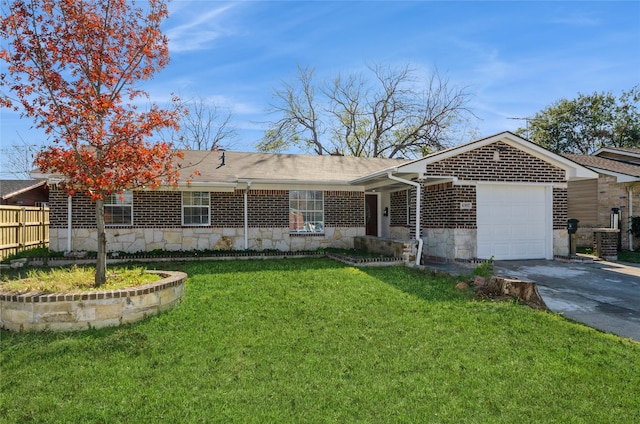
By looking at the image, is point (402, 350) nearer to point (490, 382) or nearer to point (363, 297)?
point (490, 382)

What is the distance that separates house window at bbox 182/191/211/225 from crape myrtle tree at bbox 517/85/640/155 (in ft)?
92.7

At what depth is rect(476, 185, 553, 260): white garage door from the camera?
456 inches

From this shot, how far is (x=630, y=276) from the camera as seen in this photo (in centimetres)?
945

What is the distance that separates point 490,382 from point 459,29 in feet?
32.1

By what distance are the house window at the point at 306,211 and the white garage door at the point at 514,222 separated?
5537mm

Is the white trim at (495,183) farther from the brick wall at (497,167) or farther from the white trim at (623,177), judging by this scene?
the white trim at (623,177)

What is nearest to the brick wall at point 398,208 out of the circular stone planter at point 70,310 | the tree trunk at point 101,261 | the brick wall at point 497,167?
the brick wall at point 497,167

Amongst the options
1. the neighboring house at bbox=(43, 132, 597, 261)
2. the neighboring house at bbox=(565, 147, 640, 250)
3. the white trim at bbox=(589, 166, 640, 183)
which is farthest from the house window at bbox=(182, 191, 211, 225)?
the white trim at bbox=(589, 166, 640, 183)

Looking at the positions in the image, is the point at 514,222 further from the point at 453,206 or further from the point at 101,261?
the point at 101,261

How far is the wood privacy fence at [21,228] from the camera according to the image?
12.2 metres

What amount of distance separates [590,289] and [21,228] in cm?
Answer: 1620

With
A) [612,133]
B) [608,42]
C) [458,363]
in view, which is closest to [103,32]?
[458,363]

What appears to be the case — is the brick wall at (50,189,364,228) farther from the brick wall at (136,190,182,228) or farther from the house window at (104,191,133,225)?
the house window at (104,191,133,225)

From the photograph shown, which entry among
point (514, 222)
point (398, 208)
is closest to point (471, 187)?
point (514, 222)
